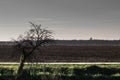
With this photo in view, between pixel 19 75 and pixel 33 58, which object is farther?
pixel 33 58

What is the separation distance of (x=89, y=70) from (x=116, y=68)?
3.12 m

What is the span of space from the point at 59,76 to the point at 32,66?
28.3ft

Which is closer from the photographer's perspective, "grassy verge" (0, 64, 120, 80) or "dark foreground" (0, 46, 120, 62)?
"grassy verge" (0, 64, 120, 80)

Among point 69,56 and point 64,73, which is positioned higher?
point 69,56

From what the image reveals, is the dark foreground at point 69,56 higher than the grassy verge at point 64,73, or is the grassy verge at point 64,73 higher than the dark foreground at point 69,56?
A: the dark foreground at point 69,56

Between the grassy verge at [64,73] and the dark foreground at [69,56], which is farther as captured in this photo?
the dark foreground at [69,56]

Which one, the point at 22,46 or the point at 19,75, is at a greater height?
the point at 22,46

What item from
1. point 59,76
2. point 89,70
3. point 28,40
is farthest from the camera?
point 89,70

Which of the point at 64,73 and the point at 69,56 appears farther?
the point at 69,56

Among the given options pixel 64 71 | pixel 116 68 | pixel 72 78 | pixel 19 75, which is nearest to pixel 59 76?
pixel 72 78

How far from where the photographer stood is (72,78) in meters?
39.0

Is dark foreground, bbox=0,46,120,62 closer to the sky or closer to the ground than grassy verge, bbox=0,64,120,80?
closer to the sky

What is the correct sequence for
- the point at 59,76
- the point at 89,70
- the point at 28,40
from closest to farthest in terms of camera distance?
the point at 59,76, the point at 28,40, the point at 89,70

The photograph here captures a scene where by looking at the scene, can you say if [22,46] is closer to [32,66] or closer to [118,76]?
[32,66]
